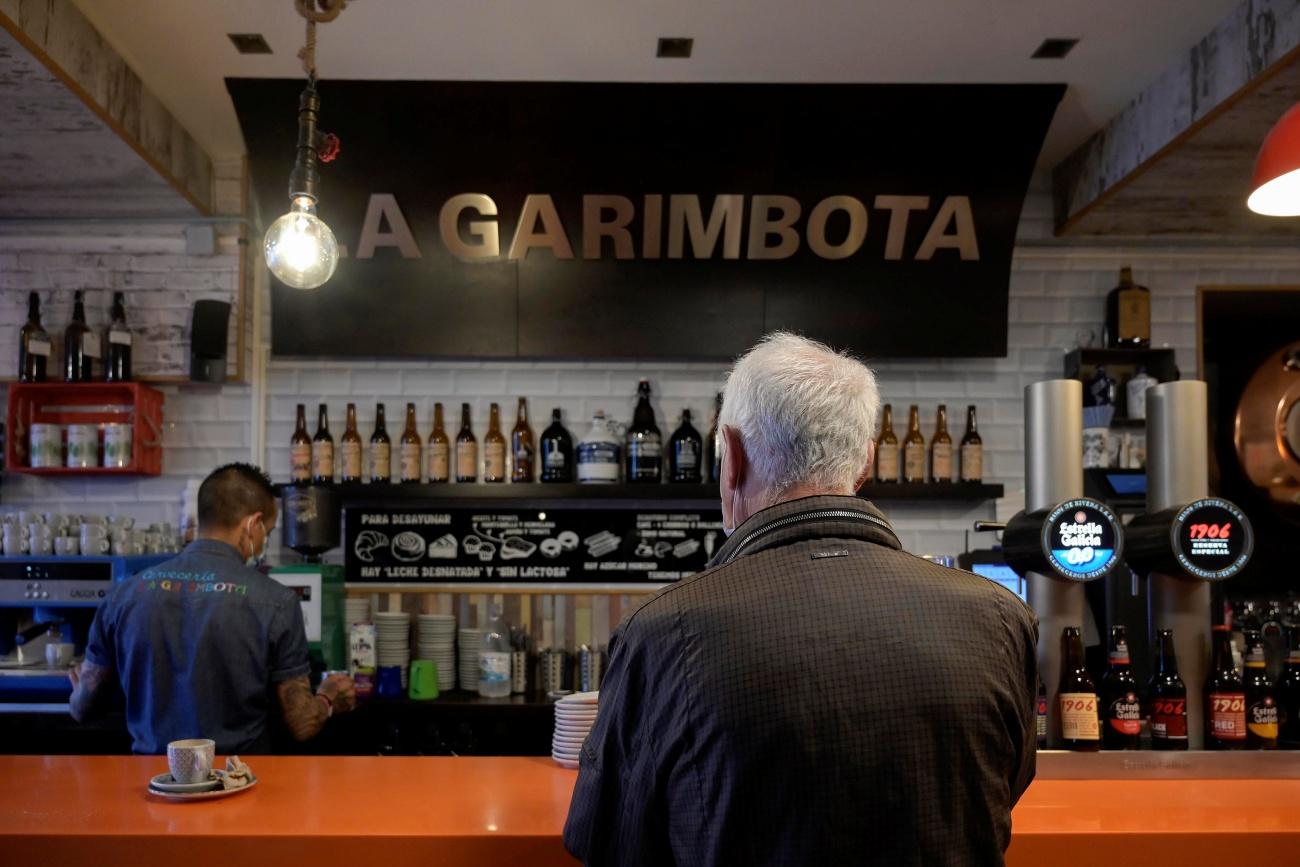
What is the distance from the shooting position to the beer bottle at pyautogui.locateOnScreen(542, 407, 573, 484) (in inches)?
→ 180

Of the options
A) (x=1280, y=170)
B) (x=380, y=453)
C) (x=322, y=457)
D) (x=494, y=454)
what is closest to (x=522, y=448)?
(x=494, y=454)

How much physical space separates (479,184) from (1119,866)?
137 inches

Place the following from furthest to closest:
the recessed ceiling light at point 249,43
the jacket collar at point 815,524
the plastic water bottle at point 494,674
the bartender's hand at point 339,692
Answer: the plastic water bottle at point 494,674
the recessed ceiling light at point 249,43
the bartender's hand at point 339,692
the jacket collar at point 815,524

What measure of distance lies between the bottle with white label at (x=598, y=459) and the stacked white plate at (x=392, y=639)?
963 millimetres

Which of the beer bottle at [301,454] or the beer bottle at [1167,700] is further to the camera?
the beer bottle at [301,454]

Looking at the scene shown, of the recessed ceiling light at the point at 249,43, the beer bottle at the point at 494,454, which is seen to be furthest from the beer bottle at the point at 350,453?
the recessed ceiling light at the point at 249,43

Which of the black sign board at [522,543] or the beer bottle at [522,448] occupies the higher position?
the beer bottle at [522,448]

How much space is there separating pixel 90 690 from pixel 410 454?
6.42ft

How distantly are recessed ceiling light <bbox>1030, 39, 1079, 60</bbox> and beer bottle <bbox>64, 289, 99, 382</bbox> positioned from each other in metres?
3.96

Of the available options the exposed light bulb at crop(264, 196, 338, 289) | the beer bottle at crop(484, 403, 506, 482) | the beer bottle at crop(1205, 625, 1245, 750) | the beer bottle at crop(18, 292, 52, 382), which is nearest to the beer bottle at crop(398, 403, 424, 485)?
the beer bottle at crop(484, 403, 506, 482)

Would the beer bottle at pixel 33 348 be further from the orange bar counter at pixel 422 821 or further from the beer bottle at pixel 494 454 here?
the orange bar counter at pixel 422 821

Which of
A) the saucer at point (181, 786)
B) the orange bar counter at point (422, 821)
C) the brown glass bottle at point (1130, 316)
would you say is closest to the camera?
the orange bar counter at point (422, 821)

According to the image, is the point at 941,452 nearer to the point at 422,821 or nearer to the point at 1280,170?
the point at 1280,170

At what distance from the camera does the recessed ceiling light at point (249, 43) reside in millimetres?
→ 3682
